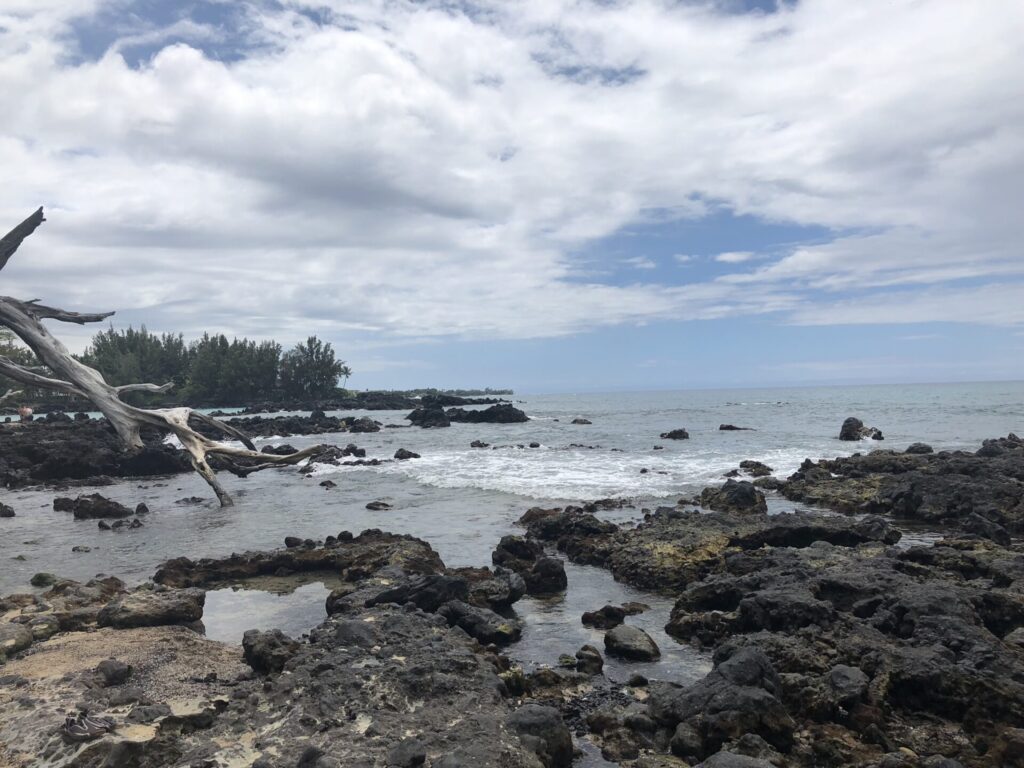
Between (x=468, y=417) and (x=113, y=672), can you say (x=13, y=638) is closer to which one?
(x=113, y=672)

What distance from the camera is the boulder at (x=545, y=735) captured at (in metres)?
5.24

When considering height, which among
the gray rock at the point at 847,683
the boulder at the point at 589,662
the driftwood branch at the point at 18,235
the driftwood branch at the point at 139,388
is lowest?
the boulder at the point at 589,662

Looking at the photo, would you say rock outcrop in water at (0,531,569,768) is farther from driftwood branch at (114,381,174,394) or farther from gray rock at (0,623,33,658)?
driftwood branch at (114,381,174,394)

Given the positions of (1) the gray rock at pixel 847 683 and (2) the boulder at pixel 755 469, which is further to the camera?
(2) the boulder at pixel 755 469

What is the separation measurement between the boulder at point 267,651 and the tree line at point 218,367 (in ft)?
316

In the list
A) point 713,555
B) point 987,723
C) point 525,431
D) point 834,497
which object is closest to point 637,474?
point 834,497

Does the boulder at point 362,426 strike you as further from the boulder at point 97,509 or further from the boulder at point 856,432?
the boulder at point 97,509

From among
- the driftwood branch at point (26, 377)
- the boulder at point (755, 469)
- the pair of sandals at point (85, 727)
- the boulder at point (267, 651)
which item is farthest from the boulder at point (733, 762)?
the boulder at point (755, 469)

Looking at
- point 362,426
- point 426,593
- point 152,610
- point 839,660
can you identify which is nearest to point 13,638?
point 152,610

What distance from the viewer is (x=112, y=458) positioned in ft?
89.6

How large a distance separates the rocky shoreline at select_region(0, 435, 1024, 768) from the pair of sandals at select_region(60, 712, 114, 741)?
70mm

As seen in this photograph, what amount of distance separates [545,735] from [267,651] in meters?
3.30

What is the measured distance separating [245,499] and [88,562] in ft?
26.7

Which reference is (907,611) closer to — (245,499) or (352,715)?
(352,715)
